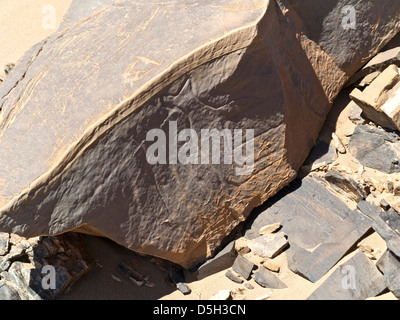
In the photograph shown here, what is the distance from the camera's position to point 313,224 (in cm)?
359

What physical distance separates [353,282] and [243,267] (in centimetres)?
70

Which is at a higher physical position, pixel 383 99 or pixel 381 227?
pixel 383 99

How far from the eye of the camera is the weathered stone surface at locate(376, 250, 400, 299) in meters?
3.11

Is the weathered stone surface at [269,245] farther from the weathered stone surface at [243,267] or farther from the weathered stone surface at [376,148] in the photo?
the weathered stone surface at [376,148]

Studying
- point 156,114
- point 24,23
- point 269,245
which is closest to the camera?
point 156,114

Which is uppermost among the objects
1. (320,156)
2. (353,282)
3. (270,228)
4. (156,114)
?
(156,114)

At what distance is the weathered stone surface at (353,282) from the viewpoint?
318 cm

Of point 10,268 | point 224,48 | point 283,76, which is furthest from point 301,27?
point 10,268

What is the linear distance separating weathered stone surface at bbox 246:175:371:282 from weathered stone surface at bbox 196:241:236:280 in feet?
0.64

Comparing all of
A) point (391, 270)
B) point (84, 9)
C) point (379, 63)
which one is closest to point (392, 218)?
point (391, 270)

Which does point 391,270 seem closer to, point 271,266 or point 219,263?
point 271,266

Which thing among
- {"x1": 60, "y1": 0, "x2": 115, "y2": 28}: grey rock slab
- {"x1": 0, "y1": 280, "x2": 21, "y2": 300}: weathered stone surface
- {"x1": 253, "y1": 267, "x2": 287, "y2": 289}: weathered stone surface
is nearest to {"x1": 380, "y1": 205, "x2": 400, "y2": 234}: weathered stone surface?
{"x1": 253, "y1": 267, "x2": 287, "y2": 289}: weathered stone surface

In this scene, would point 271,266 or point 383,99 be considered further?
point 383,99

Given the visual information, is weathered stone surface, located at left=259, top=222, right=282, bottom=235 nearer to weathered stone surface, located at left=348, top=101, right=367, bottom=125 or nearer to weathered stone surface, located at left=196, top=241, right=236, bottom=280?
weathered stone surface, located at left=196, top=241, right=236, bottom=280
